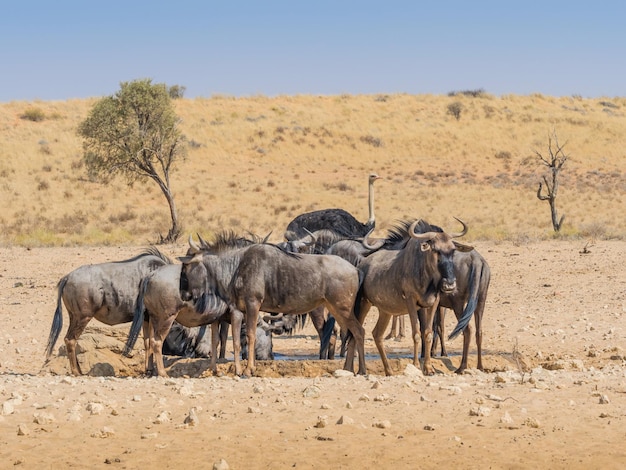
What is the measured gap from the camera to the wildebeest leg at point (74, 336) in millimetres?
11664

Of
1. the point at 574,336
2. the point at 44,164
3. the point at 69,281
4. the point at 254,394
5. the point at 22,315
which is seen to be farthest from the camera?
the point at 44,164

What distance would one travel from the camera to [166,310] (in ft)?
37.1

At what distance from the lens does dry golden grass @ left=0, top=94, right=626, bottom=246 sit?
121 ft

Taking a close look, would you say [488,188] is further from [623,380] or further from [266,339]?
[623,380]

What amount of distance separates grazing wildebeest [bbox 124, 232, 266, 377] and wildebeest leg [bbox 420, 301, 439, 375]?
7.07ft

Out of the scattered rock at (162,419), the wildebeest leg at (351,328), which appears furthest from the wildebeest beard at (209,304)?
the scattered rock at (162,419)

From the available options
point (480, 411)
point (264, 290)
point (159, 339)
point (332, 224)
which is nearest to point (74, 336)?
point (159, 339)

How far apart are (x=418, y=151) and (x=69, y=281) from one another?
46.5 m

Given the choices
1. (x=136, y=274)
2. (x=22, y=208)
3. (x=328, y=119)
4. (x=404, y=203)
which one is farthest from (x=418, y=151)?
(x=136, y=274)

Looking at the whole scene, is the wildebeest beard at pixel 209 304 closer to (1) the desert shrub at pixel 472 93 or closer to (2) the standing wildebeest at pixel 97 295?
(2) the standing wildebeest at pixel 97 295

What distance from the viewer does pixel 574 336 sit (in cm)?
1485

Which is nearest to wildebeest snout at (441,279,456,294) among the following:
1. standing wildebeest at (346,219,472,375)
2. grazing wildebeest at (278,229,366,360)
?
standing wildebeest at (346,219,472,375)

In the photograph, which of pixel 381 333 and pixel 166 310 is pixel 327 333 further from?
pixel 166 310

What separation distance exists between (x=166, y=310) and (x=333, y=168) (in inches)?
1621
